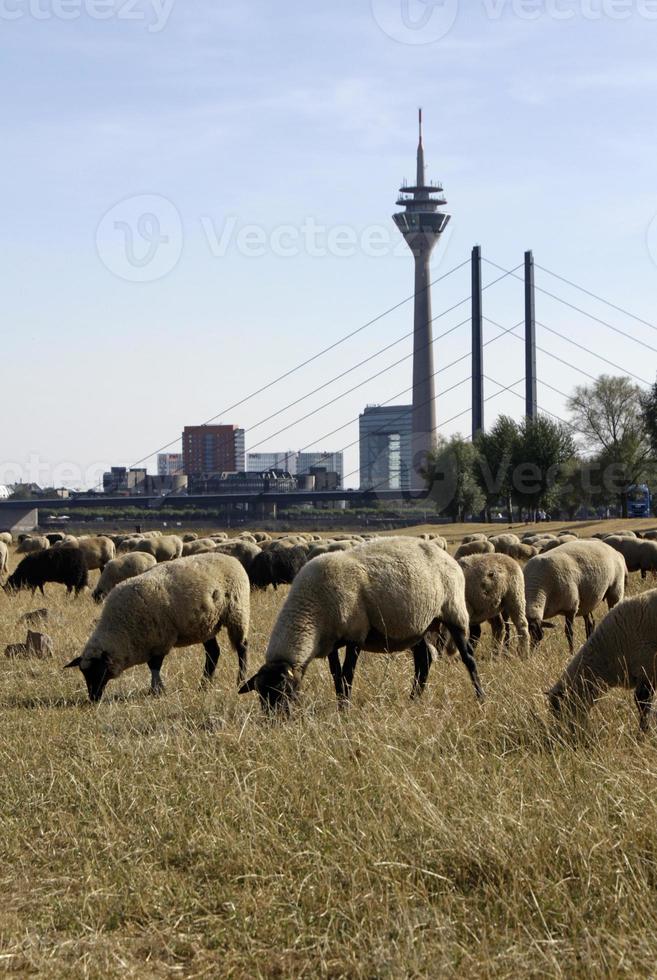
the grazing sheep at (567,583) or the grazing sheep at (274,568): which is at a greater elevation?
the grazing sheep at (567,583)

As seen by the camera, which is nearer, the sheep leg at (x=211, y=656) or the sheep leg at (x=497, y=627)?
the sheep leg at (x=211, y=656)

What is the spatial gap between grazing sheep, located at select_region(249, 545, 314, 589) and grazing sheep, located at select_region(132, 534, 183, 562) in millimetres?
4096

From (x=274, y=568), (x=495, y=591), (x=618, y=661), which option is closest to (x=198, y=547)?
(x=274, y=568)

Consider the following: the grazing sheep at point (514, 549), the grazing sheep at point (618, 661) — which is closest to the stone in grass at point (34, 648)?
the grazing sheep at point (618, 661)

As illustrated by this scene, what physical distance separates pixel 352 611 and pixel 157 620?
99.4 inches

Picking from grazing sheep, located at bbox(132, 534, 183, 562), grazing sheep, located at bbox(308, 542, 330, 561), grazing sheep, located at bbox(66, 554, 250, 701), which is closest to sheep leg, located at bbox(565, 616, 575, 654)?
grazing sheep, located at bbox(66, 554, 250, 701)

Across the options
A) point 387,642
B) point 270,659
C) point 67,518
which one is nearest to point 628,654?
point 387,642

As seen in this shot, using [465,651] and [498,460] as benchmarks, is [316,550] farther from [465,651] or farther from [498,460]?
[498,460]

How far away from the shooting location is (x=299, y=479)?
188 m

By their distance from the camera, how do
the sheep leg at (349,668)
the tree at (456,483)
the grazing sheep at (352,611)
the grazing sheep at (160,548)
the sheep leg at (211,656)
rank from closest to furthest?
the grazing sheep at (352,611) < the sheep leg at (349,668) < the sheep leg at (211,656) < the grazing sheep at (160,548) < the tree at (456,483)

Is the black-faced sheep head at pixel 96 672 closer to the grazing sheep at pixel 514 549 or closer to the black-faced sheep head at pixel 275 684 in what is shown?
the black-faced sheep head at pixel 275 684

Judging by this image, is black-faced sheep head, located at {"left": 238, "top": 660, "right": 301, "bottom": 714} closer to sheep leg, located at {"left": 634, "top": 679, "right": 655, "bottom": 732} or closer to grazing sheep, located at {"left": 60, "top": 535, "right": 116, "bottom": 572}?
sheep leg, located at {"left": 634, "top": 679, "right": 655, "bottom": 732}

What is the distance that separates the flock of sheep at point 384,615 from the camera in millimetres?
9000

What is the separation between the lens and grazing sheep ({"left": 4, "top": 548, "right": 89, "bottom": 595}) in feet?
93.6
